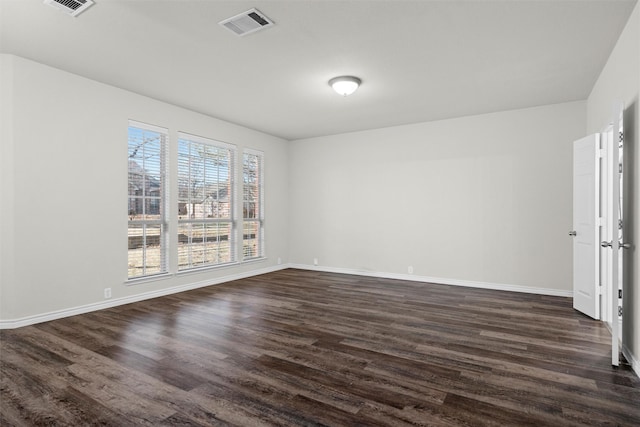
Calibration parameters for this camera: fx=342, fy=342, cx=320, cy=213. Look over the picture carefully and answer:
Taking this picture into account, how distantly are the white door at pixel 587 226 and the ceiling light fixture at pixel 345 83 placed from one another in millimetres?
2670

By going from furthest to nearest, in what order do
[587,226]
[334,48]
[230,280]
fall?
[230,280], [587,226], [334,48]

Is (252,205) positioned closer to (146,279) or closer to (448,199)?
(146,279)

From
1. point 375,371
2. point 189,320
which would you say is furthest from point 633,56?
point 189,320

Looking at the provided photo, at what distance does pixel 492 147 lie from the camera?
5.58 metres

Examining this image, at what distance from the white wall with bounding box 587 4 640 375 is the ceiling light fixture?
251cm

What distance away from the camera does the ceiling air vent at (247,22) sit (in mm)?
2834

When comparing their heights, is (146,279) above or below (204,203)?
below

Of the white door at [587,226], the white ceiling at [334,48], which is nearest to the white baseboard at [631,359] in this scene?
the white door at [587,226]

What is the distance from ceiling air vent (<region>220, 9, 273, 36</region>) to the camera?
112 inches

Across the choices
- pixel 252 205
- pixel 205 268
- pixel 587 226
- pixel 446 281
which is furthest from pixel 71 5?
pixel 446 281

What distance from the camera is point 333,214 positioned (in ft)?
23.7

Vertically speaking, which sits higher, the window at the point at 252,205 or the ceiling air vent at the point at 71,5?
the ceiling air vent at the point at 71,5

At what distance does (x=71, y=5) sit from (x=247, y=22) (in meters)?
1.38

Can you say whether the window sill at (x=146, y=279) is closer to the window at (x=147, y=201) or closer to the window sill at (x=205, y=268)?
the window at (x=147, y=201)
